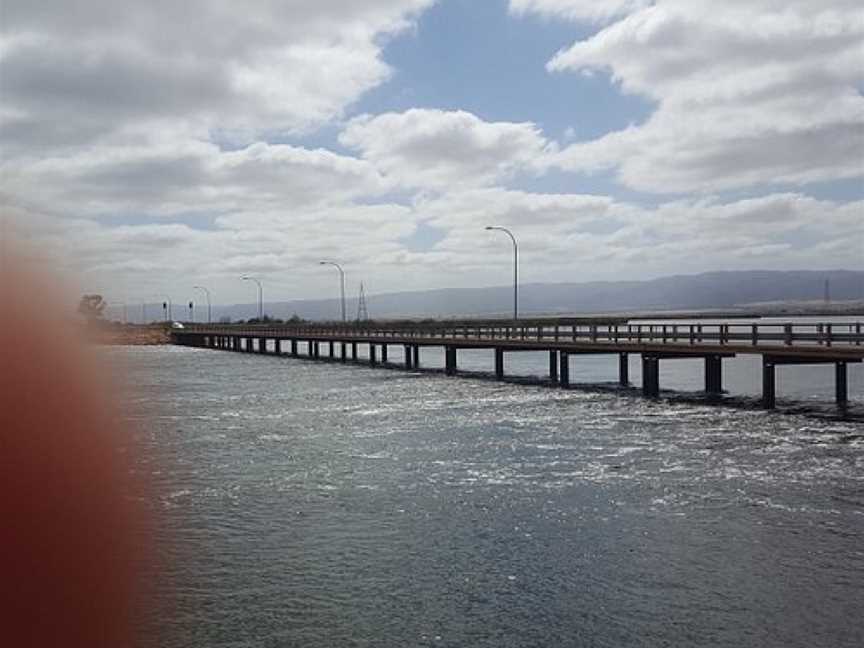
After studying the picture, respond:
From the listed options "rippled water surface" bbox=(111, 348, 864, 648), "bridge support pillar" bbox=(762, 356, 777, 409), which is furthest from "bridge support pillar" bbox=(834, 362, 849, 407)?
"rippled water surface" bbox=(111, 348, 864, 648)

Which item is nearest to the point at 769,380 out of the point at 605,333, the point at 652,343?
the point at 652,343

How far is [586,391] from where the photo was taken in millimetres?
46500

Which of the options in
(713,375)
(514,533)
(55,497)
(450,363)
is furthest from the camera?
(450,363)

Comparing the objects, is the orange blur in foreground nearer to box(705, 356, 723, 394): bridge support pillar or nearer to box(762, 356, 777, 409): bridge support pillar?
box(762, 356, 777, 409): bridge support pillar

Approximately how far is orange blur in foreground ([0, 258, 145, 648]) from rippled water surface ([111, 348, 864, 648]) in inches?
35.7

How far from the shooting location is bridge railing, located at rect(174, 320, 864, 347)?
121ft

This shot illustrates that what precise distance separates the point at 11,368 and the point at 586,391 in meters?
40.0

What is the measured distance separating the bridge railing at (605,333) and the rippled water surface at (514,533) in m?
5.61

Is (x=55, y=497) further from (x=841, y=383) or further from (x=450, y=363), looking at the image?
(x=450, y=363)

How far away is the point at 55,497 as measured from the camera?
10219 mm

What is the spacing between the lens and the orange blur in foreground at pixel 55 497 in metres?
8.57

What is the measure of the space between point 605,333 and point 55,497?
40.0 metres

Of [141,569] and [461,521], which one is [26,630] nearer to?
[141,569]

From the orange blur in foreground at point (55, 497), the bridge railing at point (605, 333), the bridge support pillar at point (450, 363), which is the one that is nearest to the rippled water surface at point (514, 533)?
the orange blur in foreground at point (55, 497)
